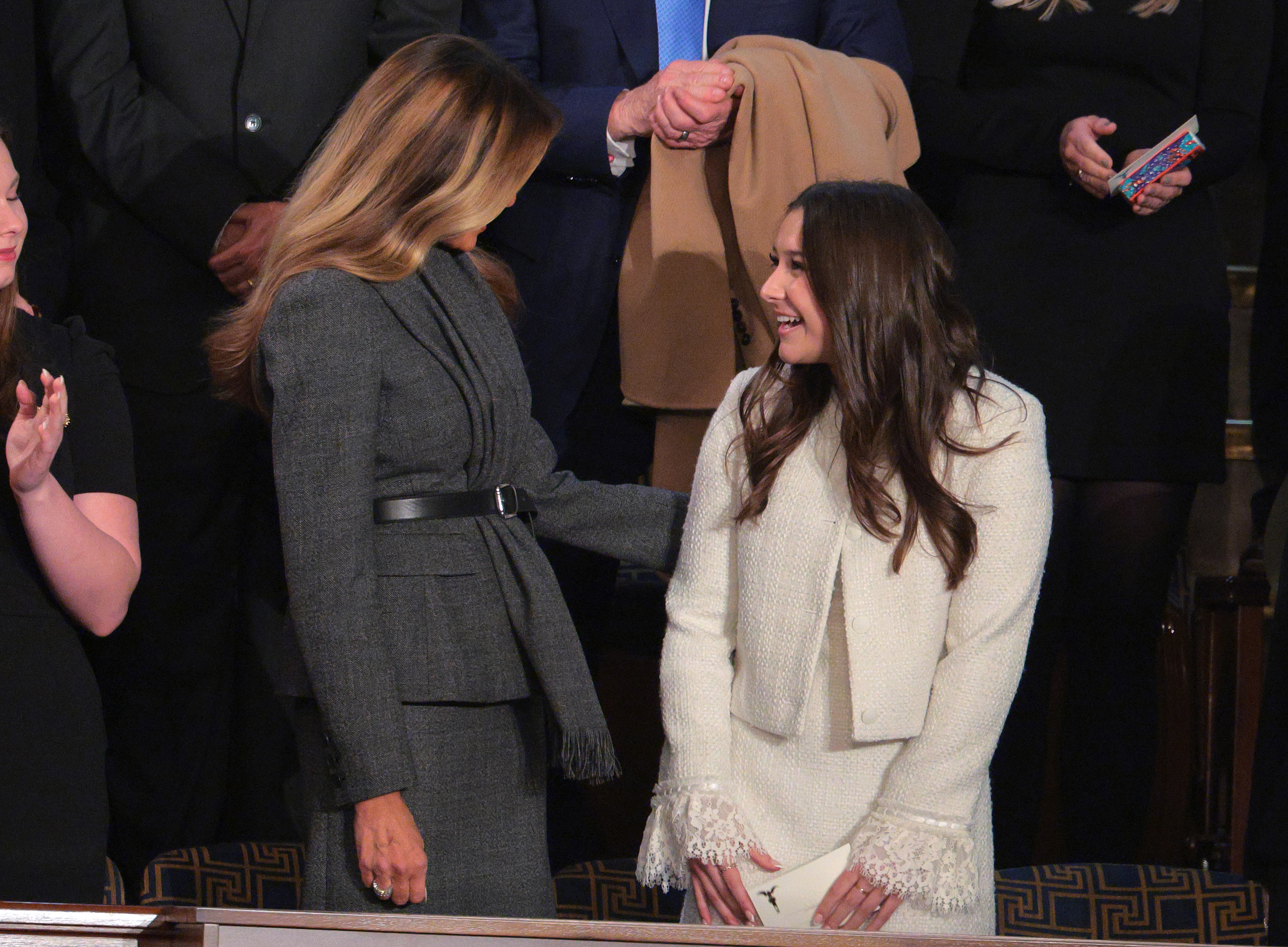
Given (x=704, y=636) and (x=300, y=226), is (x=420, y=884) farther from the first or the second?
(x=300, y=226)

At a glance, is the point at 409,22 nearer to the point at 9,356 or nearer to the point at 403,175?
the point at 403,175

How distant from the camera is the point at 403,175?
85.0 inches

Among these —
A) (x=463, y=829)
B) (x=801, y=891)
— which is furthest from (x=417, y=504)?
(x=801, y=891)

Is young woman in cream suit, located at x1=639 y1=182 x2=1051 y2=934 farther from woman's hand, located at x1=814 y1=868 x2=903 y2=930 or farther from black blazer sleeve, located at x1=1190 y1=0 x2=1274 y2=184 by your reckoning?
black blazer sleeve, located at x1=1190 y1=0 x2=1274 y2=184

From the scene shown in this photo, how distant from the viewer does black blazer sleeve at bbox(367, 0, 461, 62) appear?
9.47ft

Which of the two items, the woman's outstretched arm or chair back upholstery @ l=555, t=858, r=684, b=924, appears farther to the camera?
chair back upholstery @ l=555, t=858, r=684, b=924

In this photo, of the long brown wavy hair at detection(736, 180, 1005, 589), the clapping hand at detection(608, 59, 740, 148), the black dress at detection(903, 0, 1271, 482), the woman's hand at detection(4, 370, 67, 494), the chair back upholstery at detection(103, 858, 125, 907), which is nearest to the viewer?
the woman's hand at detection(4, 370, 67, 494)

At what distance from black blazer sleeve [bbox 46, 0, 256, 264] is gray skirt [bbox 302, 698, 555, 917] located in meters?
1.18

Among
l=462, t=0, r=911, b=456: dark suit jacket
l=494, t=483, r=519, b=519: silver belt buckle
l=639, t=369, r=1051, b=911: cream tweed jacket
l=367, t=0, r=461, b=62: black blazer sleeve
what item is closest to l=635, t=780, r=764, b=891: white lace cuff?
l=639, t=369, r=1051, b=911: cream tweed jacket

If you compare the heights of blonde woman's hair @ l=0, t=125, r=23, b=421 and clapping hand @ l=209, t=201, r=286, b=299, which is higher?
clapping hand @ l=209, t=201, r=286, b=299

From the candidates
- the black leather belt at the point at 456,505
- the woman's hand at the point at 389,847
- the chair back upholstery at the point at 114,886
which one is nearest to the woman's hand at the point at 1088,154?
the black leather belt at the point at 456,505

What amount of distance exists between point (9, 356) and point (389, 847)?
35.7 inches

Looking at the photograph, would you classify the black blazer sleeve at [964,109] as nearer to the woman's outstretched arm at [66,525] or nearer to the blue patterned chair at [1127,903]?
the blue patterned chair at [1127,903]

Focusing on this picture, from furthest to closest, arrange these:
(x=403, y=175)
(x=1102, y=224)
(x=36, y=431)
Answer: (x=1102, y=224) → (x=403, y=175) → (x=36, y=431)
